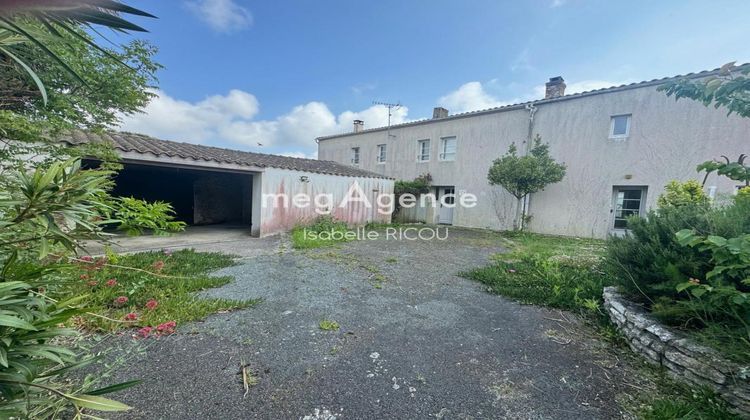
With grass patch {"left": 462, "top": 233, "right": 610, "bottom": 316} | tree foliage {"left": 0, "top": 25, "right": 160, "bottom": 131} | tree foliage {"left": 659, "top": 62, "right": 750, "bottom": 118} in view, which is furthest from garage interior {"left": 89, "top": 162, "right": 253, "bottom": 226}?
tree foliage {"left": 659, "top": 62, "right": 750, "bottom": 118}

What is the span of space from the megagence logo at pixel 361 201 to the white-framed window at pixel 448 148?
1866 mm

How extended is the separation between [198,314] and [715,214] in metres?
5.57

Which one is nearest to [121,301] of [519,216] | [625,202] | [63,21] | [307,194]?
[63,21]

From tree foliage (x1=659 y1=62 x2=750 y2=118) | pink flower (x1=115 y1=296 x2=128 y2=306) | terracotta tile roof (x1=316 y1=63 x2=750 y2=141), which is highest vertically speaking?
terracotta tile roof (x1=316 y1=63 x2=750 y2=141)

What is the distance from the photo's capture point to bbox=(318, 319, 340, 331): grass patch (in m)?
2.97

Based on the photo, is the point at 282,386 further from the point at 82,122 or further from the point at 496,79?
the point at 496,79

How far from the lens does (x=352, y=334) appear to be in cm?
288

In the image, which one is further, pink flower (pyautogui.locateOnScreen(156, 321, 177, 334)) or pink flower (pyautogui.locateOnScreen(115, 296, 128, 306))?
pink flower (pyautogui.locateOnScreen(115, 296, 128, 306))

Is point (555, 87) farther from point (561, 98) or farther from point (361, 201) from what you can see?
point (361, 201)

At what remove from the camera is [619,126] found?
9.13 metres

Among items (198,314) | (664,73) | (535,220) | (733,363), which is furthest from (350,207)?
(664,73)

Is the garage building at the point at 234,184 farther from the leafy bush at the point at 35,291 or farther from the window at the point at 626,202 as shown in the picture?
the window at the point at 626,202

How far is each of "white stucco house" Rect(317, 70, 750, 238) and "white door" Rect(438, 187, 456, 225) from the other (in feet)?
0.17

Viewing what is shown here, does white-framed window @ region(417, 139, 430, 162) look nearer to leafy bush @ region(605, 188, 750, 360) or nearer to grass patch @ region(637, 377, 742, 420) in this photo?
leafy bush @ region(605, 188, 750, 360)
